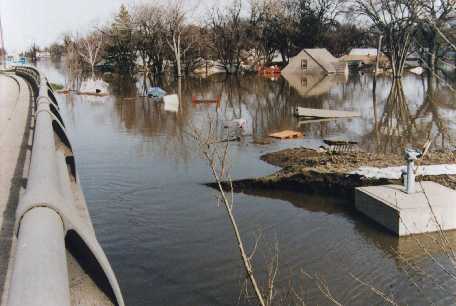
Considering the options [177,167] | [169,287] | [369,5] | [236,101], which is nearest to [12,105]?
[177,167]

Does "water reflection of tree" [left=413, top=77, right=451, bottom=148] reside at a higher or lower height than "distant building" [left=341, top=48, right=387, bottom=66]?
lower

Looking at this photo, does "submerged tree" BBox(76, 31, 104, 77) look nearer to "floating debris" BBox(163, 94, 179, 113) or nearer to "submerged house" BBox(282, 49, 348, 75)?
"submerged house" BBox(282, 49, 348, 75)

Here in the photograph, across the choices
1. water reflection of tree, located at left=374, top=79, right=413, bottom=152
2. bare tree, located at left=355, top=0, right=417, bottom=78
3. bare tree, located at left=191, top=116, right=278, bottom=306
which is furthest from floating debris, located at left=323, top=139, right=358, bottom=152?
bare tree, located at left=355, top=0, right=417, bottom=78

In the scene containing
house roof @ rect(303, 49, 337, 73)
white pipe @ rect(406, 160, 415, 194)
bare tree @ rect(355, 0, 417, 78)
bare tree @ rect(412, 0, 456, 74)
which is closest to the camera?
bare tree @ rect(412, 0, 456, 74)

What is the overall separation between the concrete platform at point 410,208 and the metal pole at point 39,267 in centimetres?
962

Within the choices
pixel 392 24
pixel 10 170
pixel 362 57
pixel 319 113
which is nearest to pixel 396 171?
pixel 10 170

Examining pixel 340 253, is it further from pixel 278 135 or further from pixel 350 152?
pixel 278 135

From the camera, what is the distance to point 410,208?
11.7 meters

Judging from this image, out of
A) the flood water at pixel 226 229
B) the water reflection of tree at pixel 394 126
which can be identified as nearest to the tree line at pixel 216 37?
the water reflection of tree at pixel 394 126

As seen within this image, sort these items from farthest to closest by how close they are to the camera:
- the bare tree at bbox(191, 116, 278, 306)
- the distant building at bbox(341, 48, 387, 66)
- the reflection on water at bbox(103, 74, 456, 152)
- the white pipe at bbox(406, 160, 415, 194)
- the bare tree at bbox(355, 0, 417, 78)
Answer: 1. the distant building at bbox(341, 48, 387, 66)
2. the bare tree at bbox(355, 0, 417, 78)
3. the reflection on water at bbox(103, 74, 456, 152)
4. the white pipe at bbox(406, 160, 415, 194)
5. the bare tree at bbox(191, 116, 278, 306)

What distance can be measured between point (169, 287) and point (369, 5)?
61361mm

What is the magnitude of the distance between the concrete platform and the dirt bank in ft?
5.23

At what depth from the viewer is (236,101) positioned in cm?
4128

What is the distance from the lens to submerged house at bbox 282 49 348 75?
2938 inches
